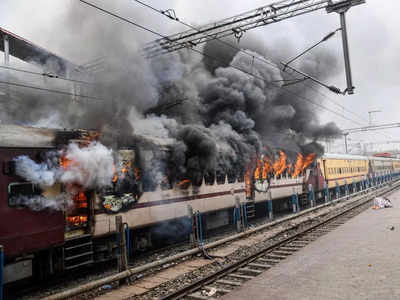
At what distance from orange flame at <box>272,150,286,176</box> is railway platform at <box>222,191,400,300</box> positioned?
633 cm

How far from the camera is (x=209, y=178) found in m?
11.3

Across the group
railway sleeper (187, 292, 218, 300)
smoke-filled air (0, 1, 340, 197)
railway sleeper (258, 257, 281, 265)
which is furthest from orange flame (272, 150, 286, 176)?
railway sleeper (187, 292, 218, 300)

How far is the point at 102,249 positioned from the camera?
7652mm

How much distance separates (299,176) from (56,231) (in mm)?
15366

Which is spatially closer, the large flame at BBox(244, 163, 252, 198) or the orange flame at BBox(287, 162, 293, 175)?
the large flame at BBox(244, 163, 252, 198)

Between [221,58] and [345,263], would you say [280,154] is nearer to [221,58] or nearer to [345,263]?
[221,58]

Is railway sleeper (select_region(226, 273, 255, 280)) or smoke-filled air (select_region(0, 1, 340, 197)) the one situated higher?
smoke-filled air (select_region(0, 1, 340, 197))

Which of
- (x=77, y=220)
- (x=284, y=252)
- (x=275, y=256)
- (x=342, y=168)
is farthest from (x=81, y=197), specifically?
(x=342, y=168)

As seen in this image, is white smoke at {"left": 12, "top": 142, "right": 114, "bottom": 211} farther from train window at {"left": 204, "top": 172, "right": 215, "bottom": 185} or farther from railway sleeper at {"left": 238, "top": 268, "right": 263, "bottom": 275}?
train window at {"left": 204, "top": 172, "right": 215, "bottom": 185}

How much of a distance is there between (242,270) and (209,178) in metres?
4.59

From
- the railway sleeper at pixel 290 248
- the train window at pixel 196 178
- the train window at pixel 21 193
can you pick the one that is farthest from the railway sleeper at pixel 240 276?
the train window at pixel 21 193

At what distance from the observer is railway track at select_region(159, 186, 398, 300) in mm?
5828

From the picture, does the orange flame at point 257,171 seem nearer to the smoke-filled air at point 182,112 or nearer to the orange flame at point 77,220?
the smoke-filled air at point 182,112

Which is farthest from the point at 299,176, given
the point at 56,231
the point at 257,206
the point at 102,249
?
the point at 56,231
